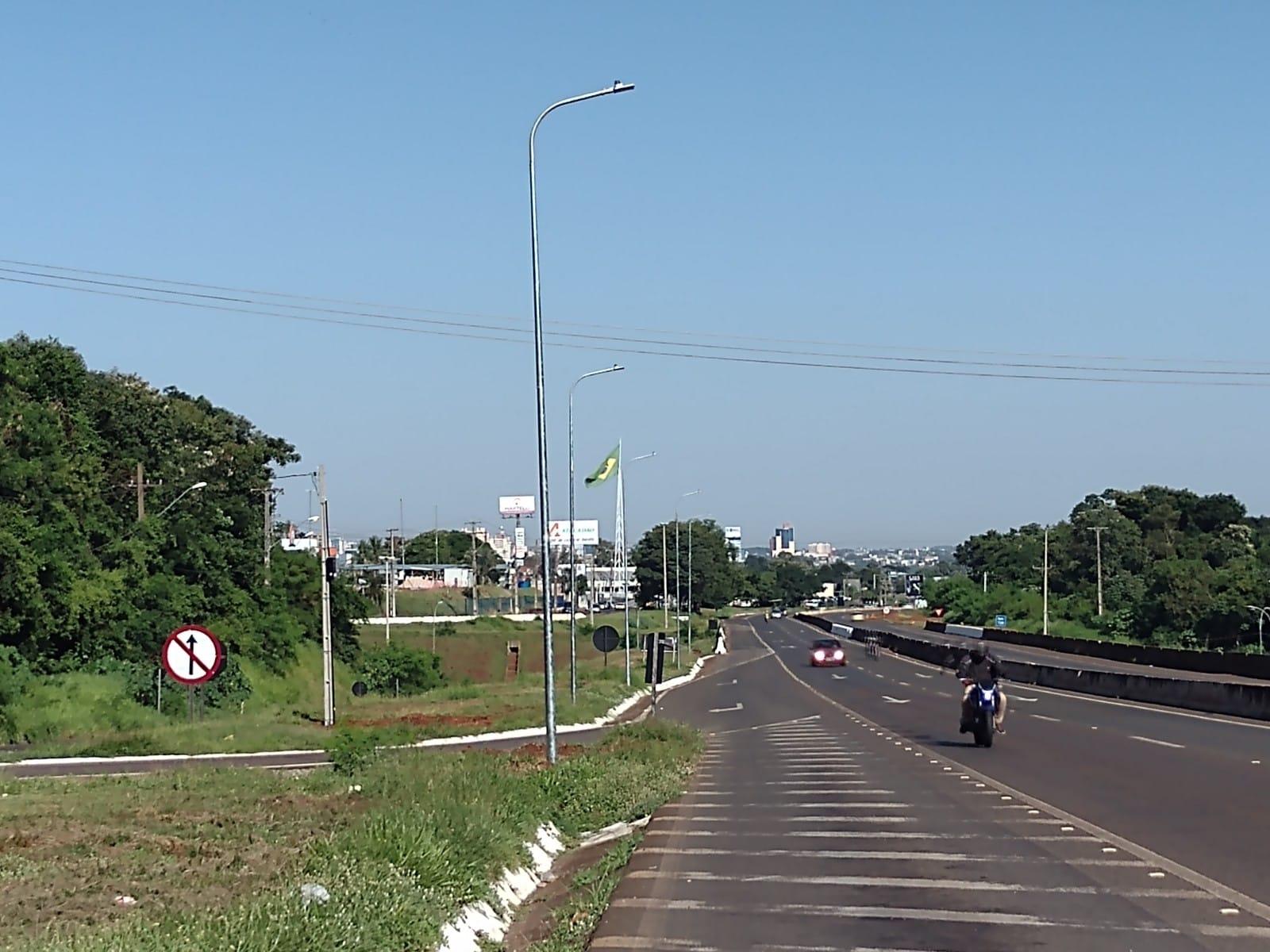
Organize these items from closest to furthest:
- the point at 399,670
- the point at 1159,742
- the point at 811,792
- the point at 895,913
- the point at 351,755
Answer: the point at 895,913
the point at 811,792
the point at 351,755
the point at 1159,742
the point at 399,670

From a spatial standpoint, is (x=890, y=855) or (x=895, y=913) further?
(x=890, y=855)

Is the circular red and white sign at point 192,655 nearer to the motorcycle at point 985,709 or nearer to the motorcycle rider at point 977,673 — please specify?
the motorcycle rider at point 977,673

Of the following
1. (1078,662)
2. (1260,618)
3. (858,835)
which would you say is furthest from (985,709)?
(1260,618)

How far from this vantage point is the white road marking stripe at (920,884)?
10.6 meters

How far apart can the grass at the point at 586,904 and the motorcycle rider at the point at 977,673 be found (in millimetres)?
12597

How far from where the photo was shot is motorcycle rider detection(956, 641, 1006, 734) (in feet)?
86.2

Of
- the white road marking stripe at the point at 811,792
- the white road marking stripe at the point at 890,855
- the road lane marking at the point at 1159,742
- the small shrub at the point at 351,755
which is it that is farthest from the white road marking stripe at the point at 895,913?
the road lane marking at the point at 1159,742

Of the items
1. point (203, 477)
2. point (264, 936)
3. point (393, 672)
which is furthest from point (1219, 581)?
point (264, 936)

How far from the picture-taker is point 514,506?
176125mm

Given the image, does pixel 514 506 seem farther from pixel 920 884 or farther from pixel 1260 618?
pixel 920 884

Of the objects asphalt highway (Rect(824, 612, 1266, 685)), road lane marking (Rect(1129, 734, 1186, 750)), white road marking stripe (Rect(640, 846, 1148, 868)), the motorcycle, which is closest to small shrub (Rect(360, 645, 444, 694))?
asphalt highway (Rect(824, 612, 1266, 685))

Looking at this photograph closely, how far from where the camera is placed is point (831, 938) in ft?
31.0

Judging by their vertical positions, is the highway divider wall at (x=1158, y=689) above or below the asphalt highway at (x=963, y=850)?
below

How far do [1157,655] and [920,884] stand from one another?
201 ft
